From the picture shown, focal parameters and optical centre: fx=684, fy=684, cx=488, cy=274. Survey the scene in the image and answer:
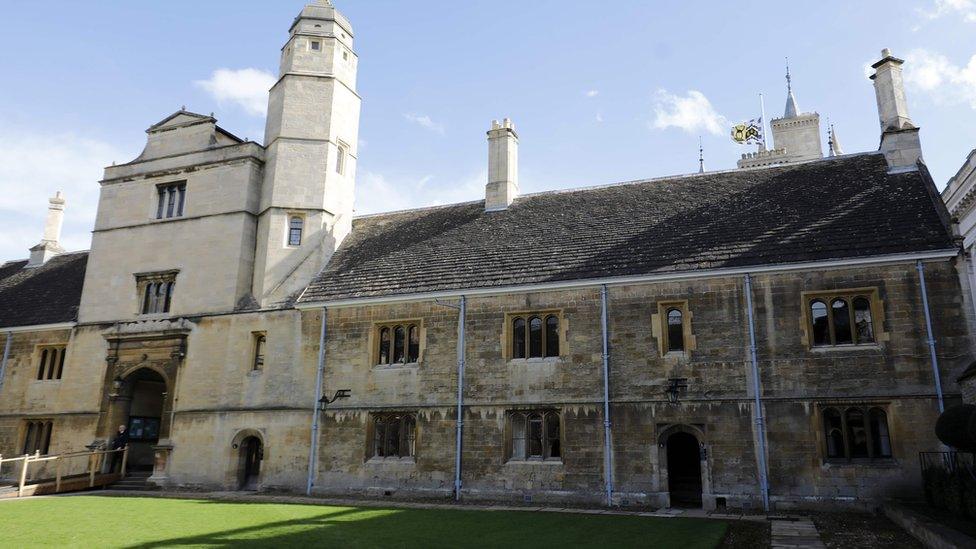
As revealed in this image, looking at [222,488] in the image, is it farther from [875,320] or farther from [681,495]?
[875,320]

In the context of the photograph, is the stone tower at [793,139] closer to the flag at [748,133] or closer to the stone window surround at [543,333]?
the flag at [748,133]

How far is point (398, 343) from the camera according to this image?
70.6ft

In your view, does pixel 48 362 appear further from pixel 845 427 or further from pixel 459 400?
pixel 845 427

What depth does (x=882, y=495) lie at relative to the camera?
15.5 metres

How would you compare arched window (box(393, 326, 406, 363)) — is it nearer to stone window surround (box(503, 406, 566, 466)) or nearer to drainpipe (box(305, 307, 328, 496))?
drainpipe (box(305, 307, 328, 496))

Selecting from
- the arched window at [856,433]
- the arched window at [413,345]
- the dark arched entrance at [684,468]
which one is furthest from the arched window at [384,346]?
the arched window at [856,433]

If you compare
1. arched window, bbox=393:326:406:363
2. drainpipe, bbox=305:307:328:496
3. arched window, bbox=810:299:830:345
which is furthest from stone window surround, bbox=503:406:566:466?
arched window, bbox=810:299:830:345

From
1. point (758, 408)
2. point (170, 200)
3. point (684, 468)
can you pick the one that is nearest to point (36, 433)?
point (170, 200)

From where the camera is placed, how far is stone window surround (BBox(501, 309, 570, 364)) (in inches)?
757

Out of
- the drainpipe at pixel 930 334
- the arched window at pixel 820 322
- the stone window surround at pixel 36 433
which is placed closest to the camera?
the drainpipe at pixel 930 334

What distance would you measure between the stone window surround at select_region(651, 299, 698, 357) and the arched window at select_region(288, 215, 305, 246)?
522 inches

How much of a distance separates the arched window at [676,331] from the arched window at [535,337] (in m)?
3.67

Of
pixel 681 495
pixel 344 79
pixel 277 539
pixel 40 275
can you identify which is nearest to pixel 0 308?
pixel 40 275

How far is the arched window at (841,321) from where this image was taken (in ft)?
55.4
